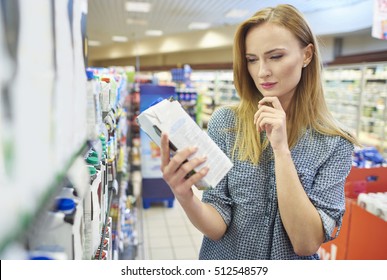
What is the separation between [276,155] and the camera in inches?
36.2

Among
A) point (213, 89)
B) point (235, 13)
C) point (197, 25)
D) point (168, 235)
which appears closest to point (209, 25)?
point (197, 25)

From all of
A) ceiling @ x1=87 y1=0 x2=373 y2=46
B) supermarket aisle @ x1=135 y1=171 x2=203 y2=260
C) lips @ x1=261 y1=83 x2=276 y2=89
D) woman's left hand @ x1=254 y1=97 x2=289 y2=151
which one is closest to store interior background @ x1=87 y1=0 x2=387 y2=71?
ceiling @ x1=87 y1=0 x2=373 y2=46

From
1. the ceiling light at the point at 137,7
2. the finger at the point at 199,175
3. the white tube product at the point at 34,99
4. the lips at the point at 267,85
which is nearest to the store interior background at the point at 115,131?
the white tube product at the point at 34,99

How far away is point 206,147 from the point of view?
0.69 metres

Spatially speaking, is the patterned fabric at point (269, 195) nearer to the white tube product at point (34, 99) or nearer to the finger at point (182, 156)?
the finger at point (182, 156)

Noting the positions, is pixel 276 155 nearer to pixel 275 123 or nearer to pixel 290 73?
pixel 275 123

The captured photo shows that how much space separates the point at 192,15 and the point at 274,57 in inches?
322

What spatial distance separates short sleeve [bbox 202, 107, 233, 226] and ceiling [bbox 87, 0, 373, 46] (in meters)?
3.72

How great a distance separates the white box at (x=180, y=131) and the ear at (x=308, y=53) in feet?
1.79

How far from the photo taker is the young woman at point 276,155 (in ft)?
3.06

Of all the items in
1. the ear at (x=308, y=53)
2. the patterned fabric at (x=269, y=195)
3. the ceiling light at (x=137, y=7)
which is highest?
the ceiling light at (x=137, y=7)
